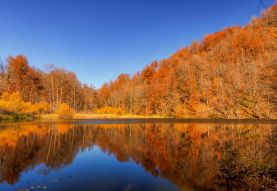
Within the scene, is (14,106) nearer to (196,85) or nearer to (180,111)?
(180,111)

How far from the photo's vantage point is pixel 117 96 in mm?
94688

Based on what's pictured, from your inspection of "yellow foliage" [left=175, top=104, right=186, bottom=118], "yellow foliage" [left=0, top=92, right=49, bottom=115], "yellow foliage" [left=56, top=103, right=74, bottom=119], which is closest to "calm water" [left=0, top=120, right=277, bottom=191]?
"yellow foliage" [left=0, top=92, right=49, bottom=115]

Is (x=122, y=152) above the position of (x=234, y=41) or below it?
below

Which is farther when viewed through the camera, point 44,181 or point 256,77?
point 256,77

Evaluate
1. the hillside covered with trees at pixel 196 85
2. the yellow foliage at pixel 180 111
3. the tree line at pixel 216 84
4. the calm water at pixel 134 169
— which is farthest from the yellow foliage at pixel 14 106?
the tree line at pixel 216 84

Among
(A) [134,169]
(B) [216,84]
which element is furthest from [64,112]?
(A) [134,169]

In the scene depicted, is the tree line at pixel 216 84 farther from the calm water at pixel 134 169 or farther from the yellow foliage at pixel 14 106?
the yellow foliage at pixel 14 106

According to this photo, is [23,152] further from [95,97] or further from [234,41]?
[95,97]

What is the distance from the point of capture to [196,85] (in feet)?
231

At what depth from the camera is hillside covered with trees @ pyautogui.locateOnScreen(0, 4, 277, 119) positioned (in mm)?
54375

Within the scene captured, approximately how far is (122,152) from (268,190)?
974 cm

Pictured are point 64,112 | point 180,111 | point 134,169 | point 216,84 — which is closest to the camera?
point 134,169

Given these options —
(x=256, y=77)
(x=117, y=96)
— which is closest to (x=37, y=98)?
(x=117, y=96)

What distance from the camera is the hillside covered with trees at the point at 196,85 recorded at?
5438cm
